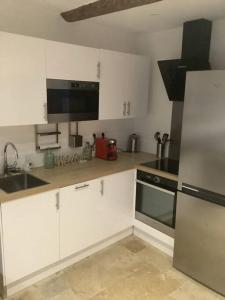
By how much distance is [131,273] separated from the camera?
2381 mm

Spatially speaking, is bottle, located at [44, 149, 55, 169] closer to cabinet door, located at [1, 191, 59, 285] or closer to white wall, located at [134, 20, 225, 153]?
cabinet door, located at [1, 191, 59, 285]

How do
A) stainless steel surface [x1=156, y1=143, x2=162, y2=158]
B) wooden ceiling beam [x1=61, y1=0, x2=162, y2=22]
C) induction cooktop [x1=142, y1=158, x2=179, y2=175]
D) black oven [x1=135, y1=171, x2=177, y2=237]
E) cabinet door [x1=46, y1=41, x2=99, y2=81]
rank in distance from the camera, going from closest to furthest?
wooden ceiling beam [x1=61, y1=0, x2=162, y2=22]
cabinet door [x1=46, y1=41, x2=99, y2=81]
black oven [x1=135, y1=171, x2=177, y2=237]
induction cooktop [x1=142, y1=158, x2=179, y2=175]
stainless steel surface [x1=156, y1=143, x2=162, y2=158]

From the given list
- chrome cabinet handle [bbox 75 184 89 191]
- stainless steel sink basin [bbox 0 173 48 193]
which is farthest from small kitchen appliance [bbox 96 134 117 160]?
stainless steel sink basin [bbox 0 173 48 193]

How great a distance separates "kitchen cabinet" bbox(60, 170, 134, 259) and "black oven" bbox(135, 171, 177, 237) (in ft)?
0.33

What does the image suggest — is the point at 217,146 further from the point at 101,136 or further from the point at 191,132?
the point at 101,136

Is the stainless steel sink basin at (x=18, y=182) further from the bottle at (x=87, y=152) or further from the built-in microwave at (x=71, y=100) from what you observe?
the bottle at (x=87, y=152)

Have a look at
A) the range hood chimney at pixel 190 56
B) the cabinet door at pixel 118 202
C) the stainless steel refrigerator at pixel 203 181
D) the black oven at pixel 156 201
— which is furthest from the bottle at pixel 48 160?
the range hood chimney at pixel 190 56

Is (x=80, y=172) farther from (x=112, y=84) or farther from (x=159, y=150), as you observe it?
(x=159, y=150)

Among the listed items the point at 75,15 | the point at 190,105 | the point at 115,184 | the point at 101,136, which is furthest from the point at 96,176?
the point at 75,15

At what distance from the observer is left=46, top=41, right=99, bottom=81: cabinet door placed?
217 centimetres

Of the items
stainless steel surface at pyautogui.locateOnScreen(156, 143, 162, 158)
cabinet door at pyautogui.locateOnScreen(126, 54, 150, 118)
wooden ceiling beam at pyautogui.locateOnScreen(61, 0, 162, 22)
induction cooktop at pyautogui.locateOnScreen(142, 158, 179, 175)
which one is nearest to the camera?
wooden ceiling beam at pyautogui.locateOnScreen(61, 0, 162, 22)

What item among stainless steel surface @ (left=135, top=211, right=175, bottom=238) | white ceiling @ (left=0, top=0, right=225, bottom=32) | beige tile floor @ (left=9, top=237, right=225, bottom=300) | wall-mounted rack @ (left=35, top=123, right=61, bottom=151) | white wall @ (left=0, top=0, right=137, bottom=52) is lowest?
beige tile floor @ (left=9, top=237, right=225, bottom=300)

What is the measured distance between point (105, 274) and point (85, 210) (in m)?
0.59

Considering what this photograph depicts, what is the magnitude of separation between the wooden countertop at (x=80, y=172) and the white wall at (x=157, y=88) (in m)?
0.38
